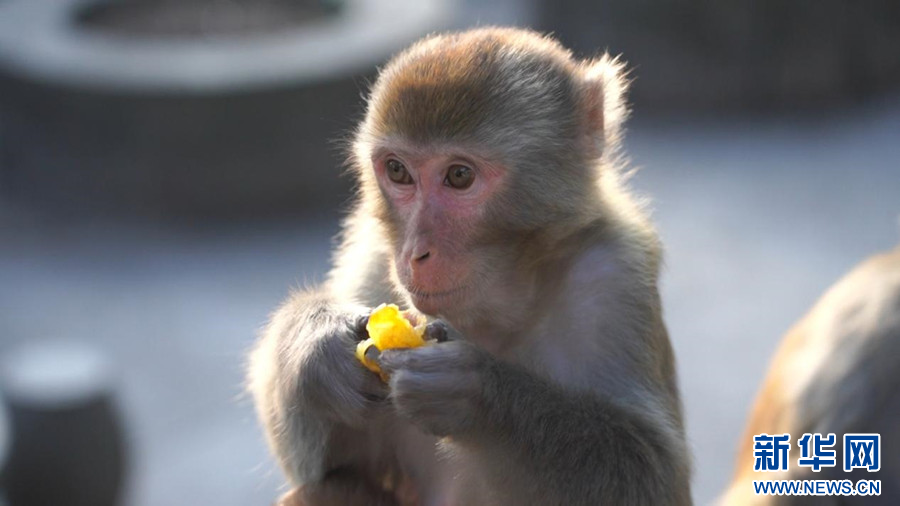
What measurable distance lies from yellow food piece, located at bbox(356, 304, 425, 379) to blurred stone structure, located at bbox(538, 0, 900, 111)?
29.7ft

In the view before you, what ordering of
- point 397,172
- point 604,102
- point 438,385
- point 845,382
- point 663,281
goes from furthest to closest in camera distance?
1. point 663,281
2. point 845,382
3. point 604,102
4. point 397,172
5. point 438,385

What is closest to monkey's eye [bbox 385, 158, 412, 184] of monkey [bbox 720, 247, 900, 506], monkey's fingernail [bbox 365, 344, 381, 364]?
monkey's fingernail [bbox 365, 344, 381, 364]

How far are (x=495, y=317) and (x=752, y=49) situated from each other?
8.98 m

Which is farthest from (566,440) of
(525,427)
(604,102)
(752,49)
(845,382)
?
(752,49)

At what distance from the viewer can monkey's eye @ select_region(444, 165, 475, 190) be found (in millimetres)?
3582

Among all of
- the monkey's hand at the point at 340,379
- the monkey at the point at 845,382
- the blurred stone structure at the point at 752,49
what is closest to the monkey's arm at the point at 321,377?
the monkey's hand at the point at 340,379

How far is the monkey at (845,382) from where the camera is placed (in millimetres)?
4559

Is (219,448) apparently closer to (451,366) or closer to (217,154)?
(217,154)

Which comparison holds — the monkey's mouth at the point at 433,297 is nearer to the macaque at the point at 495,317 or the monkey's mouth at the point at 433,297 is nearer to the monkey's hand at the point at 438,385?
Result: the macaque at the point at 495,317

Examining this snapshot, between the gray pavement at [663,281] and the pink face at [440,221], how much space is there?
446cm

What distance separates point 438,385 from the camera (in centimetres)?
335

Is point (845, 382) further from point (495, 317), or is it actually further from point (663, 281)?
point (663, 281)

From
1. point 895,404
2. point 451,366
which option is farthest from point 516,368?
point 895,404

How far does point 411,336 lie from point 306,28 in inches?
336
